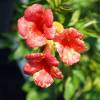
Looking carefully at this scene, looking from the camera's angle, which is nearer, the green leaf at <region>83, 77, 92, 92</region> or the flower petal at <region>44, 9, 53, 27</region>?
the flower petal at <region>44, 9, 53, 27</region>

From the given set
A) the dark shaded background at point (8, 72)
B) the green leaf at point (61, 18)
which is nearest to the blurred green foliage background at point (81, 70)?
the green leaf at point (61, 18)

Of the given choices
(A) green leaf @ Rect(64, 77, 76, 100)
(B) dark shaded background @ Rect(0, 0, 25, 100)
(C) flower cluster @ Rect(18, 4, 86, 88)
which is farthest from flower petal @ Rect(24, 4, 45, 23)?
(B) dark shaded background @ Rect(0, 0, 25, 100)

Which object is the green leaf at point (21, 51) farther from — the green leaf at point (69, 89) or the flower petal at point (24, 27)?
the flower petal at point (24, 27)

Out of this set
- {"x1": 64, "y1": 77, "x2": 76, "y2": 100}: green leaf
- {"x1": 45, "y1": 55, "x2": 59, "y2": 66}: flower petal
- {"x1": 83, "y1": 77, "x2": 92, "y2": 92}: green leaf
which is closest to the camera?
{"x1": 45, "y1": 55, "x2": 59, "y2": 66}: flower petal

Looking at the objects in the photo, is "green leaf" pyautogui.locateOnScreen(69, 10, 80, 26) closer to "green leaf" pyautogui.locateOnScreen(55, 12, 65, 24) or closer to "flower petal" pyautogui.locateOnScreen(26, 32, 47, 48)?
"green leaf" pyautogui.locateOnScreen(55, 12, 65, 24)

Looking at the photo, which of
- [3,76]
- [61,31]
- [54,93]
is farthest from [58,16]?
[3,76]

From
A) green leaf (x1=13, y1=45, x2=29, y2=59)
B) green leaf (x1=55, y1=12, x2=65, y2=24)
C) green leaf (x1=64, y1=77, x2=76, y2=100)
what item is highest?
green leaf (x1=55, y1=12, x2=65, y2=24)

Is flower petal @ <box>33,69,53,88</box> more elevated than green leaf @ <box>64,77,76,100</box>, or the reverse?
flower petal @ <box>33,69,53,88</box>

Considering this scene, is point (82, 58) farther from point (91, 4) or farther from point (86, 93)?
point (91, 4)
